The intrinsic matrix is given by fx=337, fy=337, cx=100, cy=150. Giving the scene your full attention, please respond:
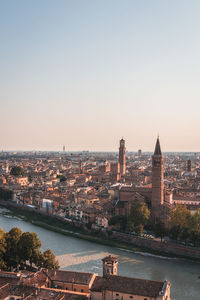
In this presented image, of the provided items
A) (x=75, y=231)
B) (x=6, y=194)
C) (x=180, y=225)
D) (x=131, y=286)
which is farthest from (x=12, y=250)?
(x=6, y=194)

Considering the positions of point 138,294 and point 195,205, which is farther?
point 195,205

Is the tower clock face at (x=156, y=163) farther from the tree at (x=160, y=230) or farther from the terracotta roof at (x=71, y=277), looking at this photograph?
the terracotta roof at (x=71, y=277)

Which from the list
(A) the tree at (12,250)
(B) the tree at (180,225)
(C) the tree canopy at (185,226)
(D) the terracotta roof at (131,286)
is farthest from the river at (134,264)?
(D) the terracotta roof at (131,286)

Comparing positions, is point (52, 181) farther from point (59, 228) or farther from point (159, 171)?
point (159, 171)

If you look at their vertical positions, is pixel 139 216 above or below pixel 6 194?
above

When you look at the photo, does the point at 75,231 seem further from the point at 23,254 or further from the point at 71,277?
the point at 71,277

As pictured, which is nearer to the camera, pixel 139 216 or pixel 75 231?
pixel 139 216

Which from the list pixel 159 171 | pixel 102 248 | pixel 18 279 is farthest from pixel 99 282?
pixel 159 171
